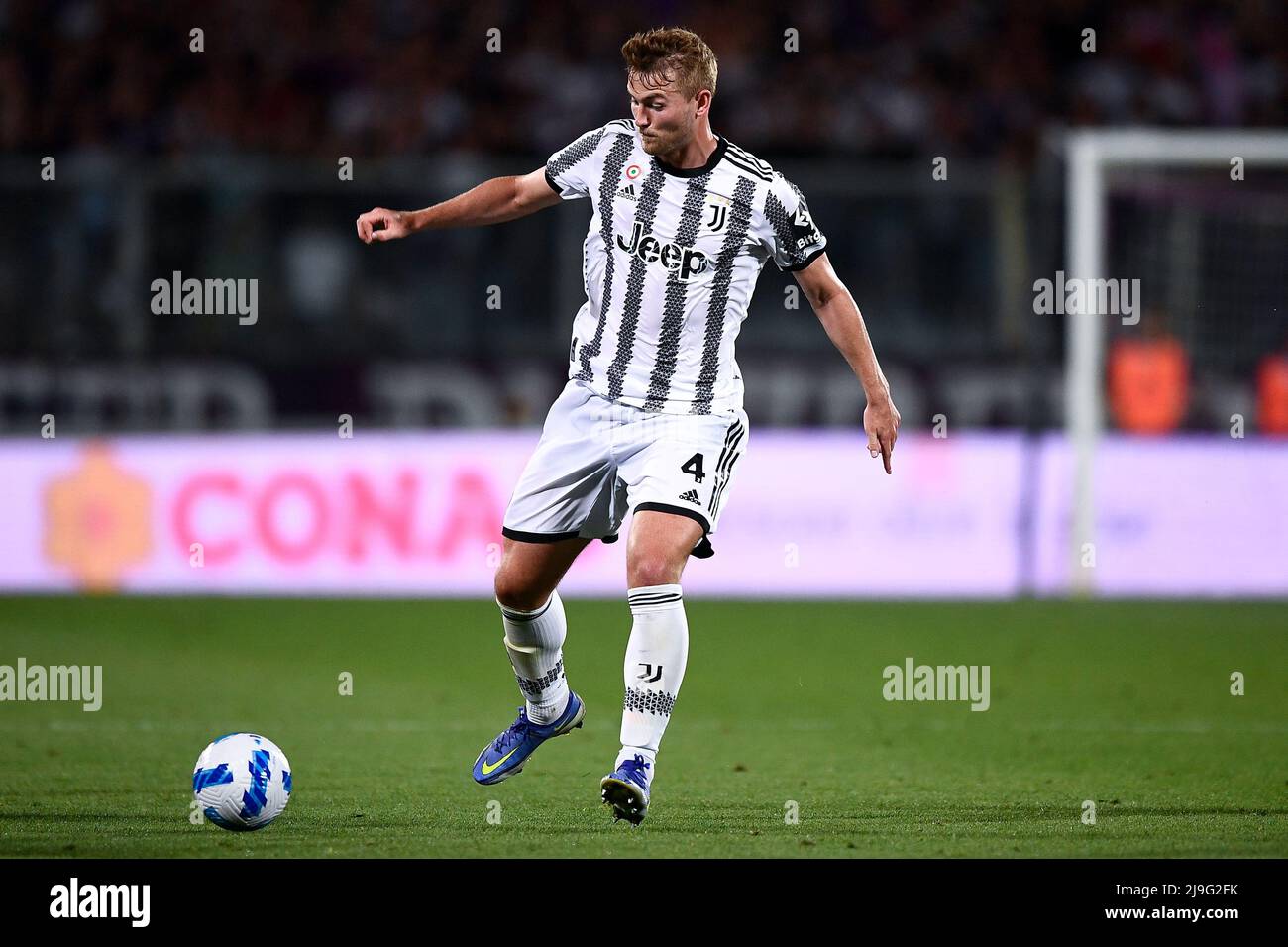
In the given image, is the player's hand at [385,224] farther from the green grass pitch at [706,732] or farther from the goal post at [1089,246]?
the goal post at [1089,246]

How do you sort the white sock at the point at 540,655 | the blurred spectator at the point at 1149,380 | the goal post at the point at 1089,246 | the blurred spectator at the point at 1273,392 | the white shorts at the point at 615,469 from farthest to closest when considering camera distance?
the blurred spectator at the point at 1149,380, the blurred spectator at the point at 1273,392, the goal post at the point at 1089,246, the white sock at the point at 540,655, the white shorts at the point at 615,469

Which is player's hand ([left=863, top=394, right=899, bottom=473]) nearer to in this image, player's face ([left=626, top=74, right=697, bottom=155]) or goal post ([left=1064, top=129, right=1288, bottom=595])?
player's face ([left=626, top=74, right=697, bottom=155])

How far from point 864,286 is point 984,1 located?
15.7 feet

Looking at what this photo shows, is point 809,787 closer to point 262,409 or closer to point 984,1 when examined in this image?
point 262,409

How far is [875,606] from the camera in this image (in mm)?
13773

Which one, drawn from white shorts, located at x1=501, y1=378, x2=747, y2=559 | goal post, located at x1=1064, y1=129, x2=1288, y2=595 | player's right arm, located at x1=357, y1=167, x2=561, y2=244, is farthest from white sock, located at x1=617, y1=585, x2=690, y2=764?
goal post, located at x1=1064, y1=129, x2=1288, y2=595

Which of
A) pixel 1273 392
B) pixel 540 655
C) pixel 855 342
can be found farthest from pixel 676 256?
Answer: pixel 1273 392

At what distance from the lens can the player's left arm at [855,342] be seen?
6305 mm

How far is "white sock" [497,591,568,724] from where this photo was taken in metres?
6.78

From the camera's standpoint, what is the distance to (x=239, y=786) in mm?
5789

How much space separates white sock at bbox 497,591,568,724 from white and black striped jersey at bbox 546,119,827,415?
0.82 meters

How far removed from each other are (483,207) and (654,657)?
165cm

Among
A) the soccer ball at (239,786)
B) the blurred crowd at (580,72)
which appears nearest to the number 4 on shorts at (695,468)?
the soccer ball at (239,786)
